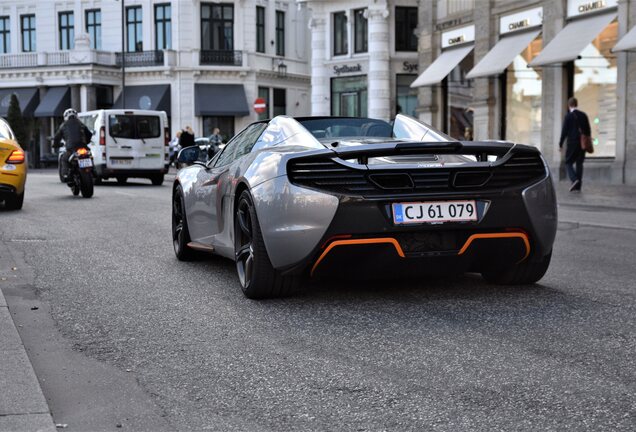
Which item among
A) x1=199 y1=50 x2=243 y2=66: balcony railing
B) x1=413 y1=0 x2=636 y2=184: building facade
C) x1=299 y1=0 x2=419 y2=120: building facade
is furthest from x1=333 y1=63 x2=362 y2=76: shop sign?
x1=199 y1=50 x2=243 y2=66: balcony railing

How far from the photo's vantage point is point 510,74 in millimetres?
27531

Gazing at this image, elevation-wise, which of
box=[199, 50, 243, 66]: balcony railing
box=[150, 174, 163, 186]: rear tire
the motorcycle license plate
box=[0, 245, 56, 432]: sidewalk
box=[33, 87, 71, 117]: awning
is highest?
box=[199, 50, 243, 66]: balcony railing

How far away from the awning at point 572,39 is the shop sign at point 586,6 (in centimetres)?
17

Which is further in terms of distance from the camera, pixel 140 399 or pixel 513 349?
pixel 513 349

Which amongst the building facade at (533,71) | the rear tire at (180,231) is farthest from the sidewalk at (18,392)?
the building facade at (533,71)

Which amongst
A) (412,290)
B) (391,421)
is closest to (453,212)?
(412,290)

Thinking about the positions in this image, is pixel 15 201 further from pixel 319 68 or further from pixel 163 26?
pixel 163 26

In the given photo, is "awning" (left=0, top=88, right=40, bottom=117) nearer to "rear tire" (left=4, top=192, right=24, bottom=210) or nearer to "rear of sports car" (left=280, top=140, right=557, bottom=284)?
"rear tire" (left=4, top=192, right=24, bottom=210)

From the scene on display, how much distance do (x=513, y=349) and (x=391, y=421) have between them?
1.29 m

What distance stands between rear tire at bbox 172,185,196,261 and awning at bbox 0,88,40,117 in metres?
48.5

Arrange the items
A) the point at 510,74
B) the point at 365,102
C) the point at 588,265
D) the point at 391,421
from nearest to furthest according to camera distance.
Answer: the point at 391,421 < the point at 588,265 < the point at 510,74 < the point at 365,102

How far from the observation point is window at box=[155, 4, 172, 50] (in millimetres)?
52938

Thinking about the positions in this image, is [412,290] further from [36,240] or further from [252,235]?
[36,240]

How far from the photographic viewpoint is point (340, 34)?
44.2 meters
